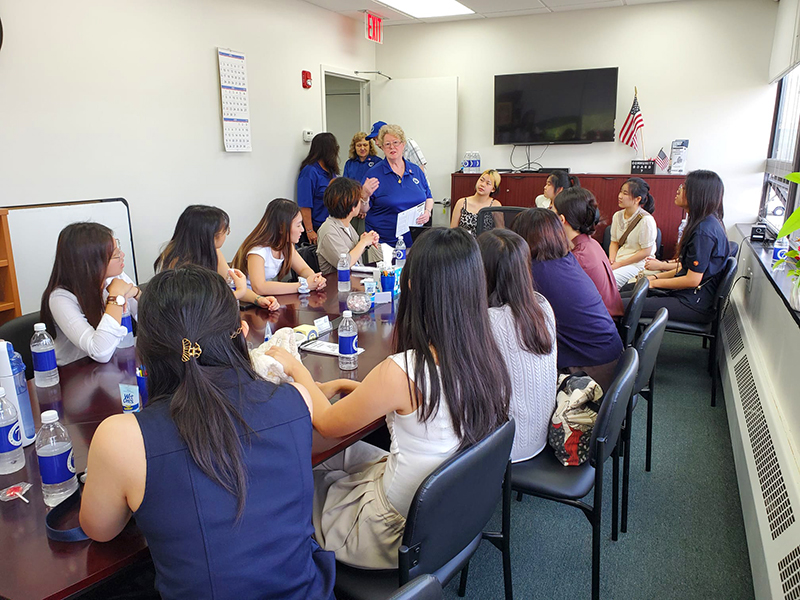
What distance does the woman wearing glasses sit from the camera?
2.07m

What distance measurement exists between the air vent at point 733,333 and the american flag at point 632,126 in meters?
2.45

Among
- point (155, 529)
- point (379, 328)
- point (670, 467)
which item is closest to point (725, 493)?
point (670, 467)

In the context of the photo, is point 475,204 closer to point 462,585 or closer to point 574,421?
point 574,421

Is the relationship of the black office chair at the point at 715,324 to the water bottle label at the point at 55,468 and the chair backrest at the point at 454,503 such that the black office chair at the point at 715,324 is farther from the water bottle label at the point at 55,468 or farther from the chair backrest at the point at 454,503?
the water bottle label at the point at 55,468

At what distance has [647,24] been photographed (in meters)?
5.65

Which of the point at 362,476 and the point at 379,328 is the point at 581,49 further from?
the point at 362,476

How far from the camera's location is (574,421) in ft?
6.23

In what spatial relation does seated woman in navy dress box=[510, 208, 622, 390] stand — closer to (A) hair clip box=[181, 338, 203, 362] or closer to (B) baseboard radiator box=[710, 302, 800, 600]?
(B) baseboard radiator box=[710, 302, 800, 600]

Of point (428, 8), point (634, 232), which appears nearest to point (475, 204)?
point (634, 232)

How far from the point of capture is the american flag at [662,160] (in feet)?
18.7

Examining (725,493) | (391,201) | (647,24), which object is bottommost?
(725,493)

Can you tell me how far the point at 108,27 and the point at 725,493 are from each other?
434 centimetres

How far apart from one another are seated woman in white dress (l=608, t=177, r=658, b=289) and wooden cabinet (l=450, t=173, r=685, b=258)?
533 millimetres

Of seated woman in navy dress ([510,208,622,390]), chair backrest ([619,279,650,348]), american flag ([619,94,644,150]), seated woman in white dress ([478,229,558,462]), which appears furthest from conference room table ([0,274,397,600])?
american flag ([619,94,644,150])
